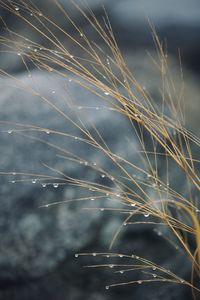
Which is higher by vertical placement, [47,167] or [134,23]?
[134,23]

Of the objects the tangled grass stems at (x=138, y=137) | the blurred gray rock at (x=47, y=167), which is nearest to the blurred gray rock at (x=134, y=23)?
the tangled grass stems at (x=138, y=137)

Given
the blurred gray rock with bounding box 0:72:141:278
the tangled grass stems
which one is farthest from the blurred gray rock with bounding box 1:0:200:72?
the blurred gray rock with bounding box 0:72:141:278

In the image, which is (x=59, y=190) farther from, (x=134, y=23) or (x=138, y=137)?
(x=134, y=23)

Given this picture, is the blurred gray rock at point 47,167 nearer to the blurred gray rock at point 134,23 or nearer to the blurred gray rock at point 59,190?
the blurred gray rock at point 59,190

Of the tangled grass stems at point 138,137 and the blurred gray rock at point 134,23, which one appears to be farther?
the blurred gray rock at point 134,23

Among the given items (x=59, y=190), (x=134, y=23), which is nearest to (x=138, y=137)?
(x=59, y=190)

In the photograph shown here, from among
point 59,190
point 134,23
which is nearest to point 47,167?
point 59,190

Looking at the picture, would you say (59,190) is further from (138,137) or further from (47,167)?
(138,137)

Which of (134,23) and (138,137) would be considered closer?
(138,137)

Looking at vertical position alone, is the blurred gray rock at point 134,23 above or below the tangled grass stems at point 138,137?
above

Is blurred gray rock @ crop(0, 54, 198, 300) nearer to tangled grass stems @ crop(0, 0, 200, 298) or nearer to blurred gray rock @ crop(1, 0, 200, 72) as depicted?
tangled grass stems @ crop(0, 0, 200, 298)

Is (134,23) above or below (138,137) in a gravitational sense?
above

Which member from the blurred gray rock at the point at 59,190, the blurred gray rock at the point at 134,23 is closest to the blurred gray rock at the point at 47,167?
the blurred gray rock at the point at 59,190
